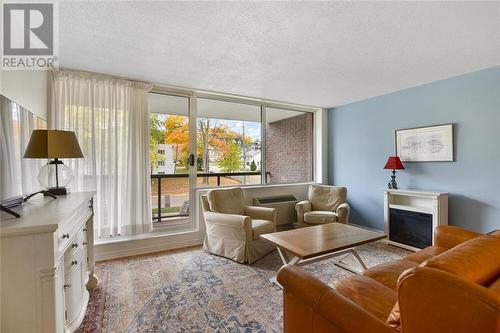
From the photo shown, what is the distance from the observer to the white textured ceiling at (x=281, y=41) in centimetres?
180

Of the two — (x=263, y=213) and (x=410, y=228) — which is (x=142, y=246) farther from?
(x=410, y=228)

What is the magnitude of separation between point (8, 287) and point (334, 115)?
5169 millimetres

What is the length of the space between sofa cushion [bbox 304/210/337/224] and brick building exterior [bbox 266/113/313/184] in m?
1.18

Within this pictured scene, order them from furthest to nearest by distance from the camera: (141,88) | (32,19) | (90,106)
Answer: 1. (141,88)
2. (90,106)
3. (32,19)

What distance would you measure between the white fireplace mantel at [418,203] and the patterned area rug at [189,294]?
663mm

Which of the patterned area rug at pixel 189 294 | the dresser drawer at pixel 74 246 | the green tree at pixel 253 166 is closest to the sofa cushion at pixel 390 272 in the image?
the patterned area rug at pixel 189 294

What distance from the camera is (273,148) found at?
4879mm

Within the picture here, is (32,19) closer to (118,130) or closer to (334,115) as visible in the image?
(118,130)

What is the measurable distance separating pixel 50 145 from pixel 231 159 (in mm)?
2807

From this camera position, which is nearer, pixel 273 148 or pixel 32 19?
pixel 32 19

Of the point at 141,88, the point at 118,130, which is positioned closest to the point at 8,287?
the point at 118,130

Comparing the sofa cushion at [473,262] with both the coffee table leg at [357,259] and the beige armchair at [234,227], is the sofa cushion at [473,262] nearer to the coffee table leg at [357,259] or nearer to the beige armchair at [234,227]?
the coffee table leg at [357,259]

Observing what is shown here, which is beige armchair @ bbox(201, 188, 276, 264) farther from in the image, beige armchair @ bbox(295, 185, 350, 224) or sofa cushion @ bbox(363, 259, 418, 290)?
sofa cushion @ bbox(363, 259, 418, 290)

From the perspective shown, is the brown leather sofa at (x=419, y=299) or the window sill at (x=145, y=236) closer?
the brown leather sofa at (x=419, y=299)
